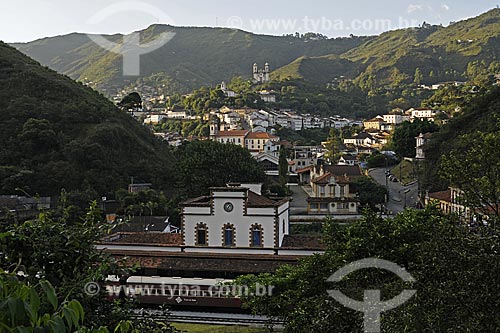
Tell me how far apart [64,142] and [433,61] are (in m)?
117

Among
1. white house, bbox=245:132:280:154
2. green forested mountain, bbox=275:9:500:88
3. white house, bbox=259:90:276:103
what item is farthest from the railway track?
green forested mountain, bbox=275:9:500:88

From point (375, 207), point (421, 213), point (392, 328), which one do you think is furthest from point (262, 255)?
point (375, 207)

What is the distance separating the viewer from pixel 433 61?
141 m

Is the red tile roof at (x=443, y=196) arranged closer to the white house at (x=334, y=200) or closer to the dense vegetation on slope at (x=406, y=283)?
the white house at (x=334, y=200)

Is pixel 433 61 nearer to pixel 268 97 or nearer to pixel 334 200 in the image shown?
pixel 268 97

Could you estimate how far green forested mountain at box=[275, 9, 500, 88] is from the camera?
13150cm

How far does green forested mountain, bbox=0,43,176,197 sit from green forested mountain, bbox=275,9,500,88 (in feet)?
293

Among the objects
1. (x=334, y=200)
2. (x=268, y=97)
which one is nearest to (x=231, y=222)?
(x=334, y=200)

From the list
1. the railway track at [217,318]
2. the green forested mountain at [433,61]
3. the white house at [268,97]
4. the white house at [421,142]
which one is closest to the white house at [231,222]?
the railway track at [217,318]

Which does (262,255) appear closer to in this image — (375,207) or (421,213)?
(421,213)

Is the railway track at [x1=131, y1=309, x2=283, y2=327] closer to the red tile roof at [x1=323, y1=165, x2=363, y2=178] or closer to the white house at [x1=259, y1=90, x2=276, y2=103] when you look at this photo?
the red tile roof at [x1=323, y1=165, x2=363, y2=178]

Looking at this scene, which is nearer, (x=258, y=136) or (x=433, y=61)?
(x=258, y=136)

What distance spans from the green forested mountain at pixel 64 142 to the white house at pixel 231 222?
17691 mm

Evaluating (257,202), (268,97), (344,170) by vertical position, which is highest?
(268,97)
